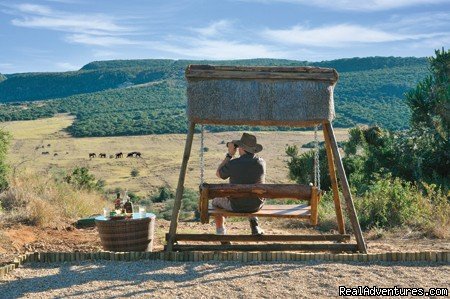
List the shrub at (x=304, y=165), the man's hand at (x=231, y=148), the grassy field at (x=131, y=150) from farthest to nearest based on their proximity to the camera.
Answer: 1. the grassy field at (x=131, y=150)
2. the shrub at (x=304, y=165)
3. the man's hand at (x=231, y=148)

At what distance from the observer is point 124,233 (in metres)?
7.29

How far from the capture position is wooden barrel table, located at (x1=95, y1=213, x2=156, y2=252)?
7270 millimetres

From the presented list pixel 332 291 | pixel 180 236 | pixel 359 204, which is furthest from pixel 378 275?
pixel 359 204

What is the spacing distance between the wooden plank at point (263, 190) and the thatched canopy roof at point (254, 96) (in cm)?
78

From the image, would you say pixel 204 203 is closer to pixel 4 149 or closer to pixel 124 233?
pixel 124 233

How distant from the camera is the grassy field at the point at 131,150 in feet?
158

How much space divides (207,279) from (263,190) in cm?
132

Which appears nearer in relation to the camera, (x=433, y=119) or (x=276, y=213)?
(x=276, y=213)

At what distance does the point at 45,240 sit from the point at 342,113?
2240 inches

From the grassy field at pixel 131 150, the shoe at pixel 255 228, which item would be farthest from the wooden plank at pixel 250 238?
the grassy field at pixel 131 150

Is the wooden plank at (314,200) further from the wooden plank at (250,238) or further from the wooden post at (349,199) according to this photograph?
the wooden plank at (250,238)

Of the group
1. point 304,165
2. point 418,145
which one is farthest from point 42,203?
point 304,165

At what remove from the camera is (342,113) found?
208 ft

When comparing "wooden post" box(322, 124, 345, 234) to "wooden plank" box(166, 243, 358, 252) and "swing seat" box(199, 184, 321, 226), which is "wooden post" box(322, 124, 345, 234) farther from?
"swing seat" box(199, 184, 321, 226)
